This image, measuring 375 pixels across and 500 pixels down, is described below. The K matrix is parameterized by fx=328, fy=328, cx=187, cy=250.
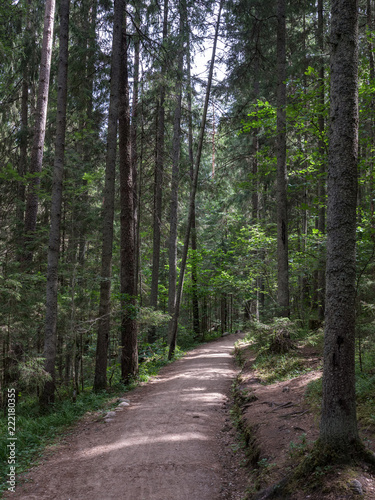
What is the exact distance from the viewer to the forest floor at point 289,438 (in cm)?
301

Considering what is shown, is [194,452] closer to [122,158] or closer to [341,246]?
[341,246]

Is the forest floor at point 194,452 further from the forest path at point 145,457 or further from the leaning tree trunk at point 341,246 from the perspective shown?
the leaning tree trunk at point 341,246

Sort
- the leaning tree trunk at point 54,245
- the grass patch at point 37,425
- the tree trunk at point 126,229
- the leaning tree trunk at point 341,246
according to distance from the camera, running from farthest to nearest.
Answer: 1. the tree trunk at point 126,229
2. the leaning tree trunk at point 54,245
3. the grass patch at point 37,425
4. the leaning tree trunk at point 341,246

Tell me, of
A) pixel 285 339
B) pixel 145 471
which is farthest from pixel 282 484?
pixel 285 339

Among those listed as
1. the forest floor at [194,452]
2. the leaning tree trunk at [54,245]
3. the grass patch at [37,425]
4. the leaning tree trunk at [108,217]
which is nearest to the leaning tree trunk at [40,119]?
the leaning tree trunk at [54,245]

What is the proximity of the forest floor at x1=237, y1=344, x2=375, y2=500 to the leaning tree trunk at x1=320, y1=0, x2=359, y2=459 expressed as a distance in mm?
310

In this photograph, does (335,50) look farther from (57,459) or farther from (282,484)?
(57,459)

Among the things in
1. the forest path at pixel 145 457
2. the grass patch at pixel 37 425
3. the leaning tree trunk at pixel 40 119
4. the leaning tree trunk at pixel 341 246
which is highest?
the leaning tree trunk at pixel 40 119

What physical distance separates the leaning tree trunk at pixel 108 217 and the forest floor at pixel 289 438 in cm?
399

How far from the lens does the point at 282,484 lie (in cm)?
346

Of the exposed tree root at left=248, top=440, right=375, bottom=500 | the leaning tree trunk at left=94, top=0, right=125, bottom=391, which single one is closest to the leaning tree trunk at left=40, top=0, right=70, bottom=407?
the leaning tree trunk at left=94, top=0, right=125, bottom=391

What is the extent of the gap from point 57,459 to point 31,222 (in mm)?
7886

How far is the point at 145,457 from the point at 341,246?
168 inches

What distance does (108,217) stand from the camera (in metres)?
9.53
